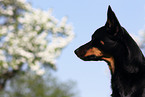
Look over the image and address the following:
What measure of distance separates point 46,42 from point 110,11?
76.7 ft

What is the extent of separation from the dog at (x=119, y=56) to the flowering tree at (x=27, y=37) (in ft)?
69.7

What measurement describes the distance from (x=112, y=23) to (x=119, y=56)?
0.64 m

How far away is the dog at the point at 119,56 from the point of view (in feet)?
16.5

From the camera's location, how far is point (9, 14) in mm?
27328

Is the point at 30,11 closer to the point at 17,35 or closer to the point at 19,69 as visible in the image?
the point at 17,35

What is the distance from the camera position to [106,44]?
5.41m

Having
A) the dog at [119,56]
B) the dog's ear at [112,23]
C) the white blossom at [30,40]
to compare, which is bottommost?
the dog at [119,56]

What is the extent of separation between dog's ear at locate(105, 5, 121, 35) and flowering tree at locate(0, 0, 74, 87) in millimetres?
21513

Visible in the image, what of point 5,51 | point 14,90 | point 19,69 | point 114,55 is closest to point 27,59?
point 5,51

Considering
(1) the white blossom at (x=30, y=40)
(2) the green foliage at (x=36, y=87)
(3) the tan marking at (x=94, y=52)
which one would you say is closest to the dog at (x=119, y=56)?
(3) the tan marking at (x=94, y=52)

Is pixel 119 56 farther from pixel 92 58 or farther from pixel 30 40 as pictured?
pixel 30 40

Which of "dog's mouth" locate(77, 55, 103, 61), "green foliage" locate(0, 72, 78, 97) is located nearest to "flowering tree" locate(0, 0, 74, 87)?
"green foliage" locate(0, 72, 78, 97)

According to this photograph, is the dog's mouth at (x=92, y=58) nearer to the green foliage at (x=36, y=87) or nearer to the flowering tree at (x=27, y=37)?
the flowering tree at (x=27, y=37)

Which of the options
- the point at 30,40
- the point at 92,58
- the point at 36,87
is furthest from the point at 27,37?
the point at 92,58
